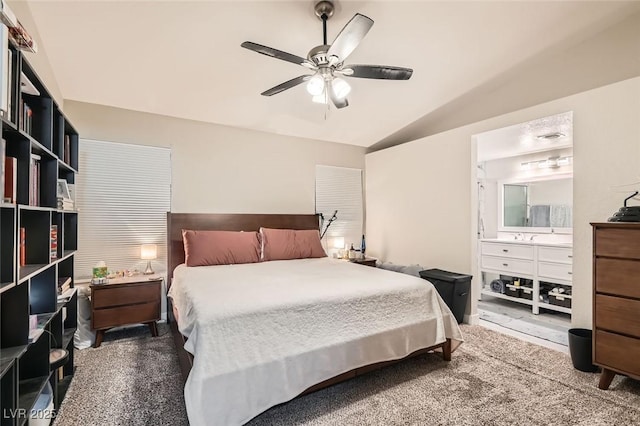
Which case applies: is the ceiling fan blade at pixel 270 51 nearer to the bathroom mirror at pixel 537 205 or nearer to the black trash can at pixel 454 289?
the black trash can at pixel 454 289

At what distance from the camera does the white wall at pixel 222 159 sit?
362cm

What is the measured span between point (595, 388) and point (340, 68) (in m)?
3.02

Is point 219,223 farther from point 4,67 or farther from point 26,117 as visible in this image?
point 4,67

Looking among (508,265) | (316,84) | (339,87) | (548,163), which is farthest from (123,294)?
(548,163)

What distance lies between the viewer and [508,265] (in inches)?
183

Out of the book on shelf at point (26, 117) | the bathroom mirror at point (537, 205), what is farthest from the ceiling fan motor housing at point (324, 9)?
the bathroom mirror at point (537, 205)

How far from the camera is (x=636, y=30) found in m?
2.90

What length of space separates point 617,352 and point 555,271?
207 cm

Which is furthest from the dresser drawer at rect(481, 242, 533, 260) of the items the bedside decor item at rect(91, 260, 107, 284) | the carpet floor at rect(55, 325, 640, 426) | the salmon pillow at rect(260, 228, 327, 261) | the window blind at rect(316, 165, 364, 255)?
the bedside decor item at rect(91, 260, 107, 284)

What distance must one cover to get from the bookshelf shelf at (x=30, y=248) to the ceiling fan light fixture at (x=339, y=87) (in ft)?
6.18

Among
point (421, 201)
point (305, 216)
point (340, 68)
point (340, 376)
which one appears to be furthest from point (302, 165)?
point (340, 376)

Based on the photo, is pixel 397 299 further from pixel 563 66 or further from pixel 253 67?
pixel 563 66

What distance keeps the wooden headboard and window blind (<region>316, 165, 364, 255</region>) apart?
348 millimetres

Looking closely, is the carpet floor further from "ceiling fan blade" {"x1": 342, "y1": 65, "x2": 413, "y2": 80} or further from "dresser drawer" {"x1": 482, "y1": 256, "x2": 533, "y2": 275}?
"ceiling fan blade" {"x1": 342, "y1": 65, "x2": 413, "y2": 80}
